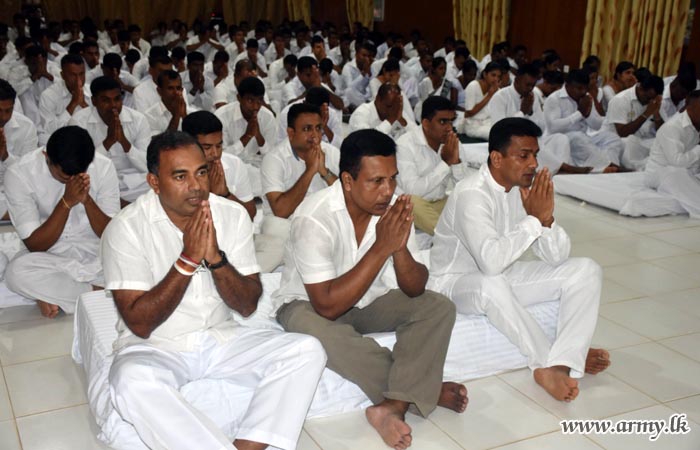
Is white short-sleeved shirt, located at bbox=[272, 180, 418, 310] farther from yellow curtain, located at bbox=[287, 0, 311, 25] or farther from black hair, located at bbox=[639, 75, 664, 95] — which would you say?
yellow curtain, located at bbox=[287, 0, 311, 25]

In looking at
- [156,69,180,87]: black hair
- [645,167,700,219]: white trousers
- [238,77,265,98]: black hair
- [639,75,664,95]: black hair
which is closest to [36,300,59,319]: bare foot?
[238,77,265,98]: black hair

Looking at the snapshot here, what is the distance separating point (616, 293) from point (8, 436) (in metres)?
2.79

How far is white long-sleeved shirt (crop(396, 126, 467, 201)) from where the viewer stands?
14.1 feet

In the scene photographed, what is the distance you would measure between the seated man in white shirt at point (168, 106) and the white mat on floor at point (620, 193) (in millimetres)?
2814

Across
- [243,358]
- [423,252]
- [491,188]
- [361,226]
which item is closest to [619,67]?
[423,252]

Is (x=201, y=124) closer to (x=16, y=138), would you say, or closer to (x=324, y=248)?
(x=324, y=248)

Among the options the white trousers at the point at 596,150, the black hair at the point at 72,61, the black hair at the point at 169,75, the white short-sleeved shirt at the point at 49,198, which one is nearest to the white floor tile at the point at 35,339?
the white short-sleeved shirt at the point at 49,198

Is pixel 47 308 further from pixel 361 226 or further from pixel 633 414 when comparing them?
pixel 633 414

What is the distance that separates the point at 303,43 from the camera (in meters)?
11.6

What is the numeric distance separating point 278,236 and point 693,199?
3037 mm

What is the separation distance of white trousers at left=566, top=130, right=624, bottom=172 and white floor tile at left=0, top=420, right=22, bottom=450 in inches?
204

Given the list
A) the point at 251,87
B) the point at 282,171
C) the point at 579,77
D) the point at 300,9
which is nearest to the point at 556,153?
the point at 579,77

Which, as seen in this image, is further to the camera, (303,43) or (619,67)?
(303,43)

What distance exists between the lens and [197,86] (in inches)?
306
